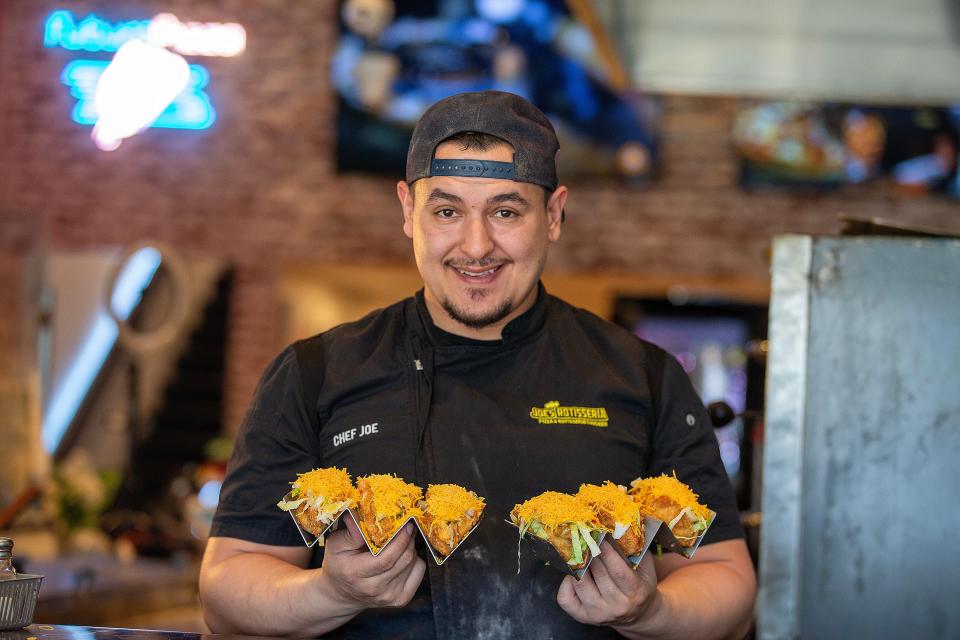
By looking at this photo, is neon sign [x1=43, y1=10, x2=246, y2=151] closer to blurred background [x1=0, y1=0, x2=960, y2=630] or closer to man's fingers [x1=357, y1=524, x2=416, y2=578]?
blurred background [x1=0, y1=0, x2=960, y2=630]

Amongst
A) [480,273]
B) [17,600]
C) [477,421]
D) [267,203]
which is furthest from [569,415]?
[267,203]

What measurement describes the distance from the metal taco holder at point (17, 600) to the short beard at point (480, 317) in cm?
71

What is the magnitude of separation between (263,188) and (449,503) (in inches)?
207

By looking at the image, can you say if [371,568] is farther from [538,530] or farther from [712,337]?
[712,337]

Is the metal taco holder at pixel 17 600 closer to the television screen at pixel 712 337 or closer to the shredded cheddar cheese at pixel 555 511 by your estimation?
the shredded cheddar cheese at pixel 555 511

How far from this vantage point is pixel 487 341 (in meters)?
1.90

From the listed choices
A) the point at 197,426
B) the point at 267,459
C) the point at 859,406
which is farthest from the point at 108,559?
the point at 859,406

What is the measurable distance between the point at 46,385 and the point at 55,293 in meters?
0.52

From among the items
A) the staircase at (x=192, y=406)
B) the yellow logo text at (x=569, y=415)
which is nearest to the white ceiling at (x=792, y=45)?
the yellow logo text at (x=569, y=415)

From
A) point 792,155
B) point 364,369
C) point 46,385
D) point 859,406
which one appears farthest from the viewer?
point 46,385

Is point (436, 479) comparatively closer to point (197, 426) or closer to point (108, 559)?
point (108, 559)

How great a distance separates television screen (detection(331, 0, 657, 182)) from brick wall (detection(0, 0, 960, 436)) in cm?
20

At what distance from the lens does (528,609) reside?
173 cm

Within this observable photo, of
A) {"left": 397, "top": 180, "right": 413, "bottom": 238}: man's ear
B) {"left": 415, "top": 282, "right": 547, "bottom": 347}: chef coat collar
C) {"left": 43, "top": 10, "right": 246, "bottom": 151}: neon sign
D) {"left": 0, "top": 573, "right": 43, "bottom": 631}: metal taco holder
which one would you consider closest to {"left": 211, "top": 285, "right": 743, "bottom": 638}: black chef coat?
{"left": 415, "top": 282, "right": 547, "bottom": 347}: chef coat collar
